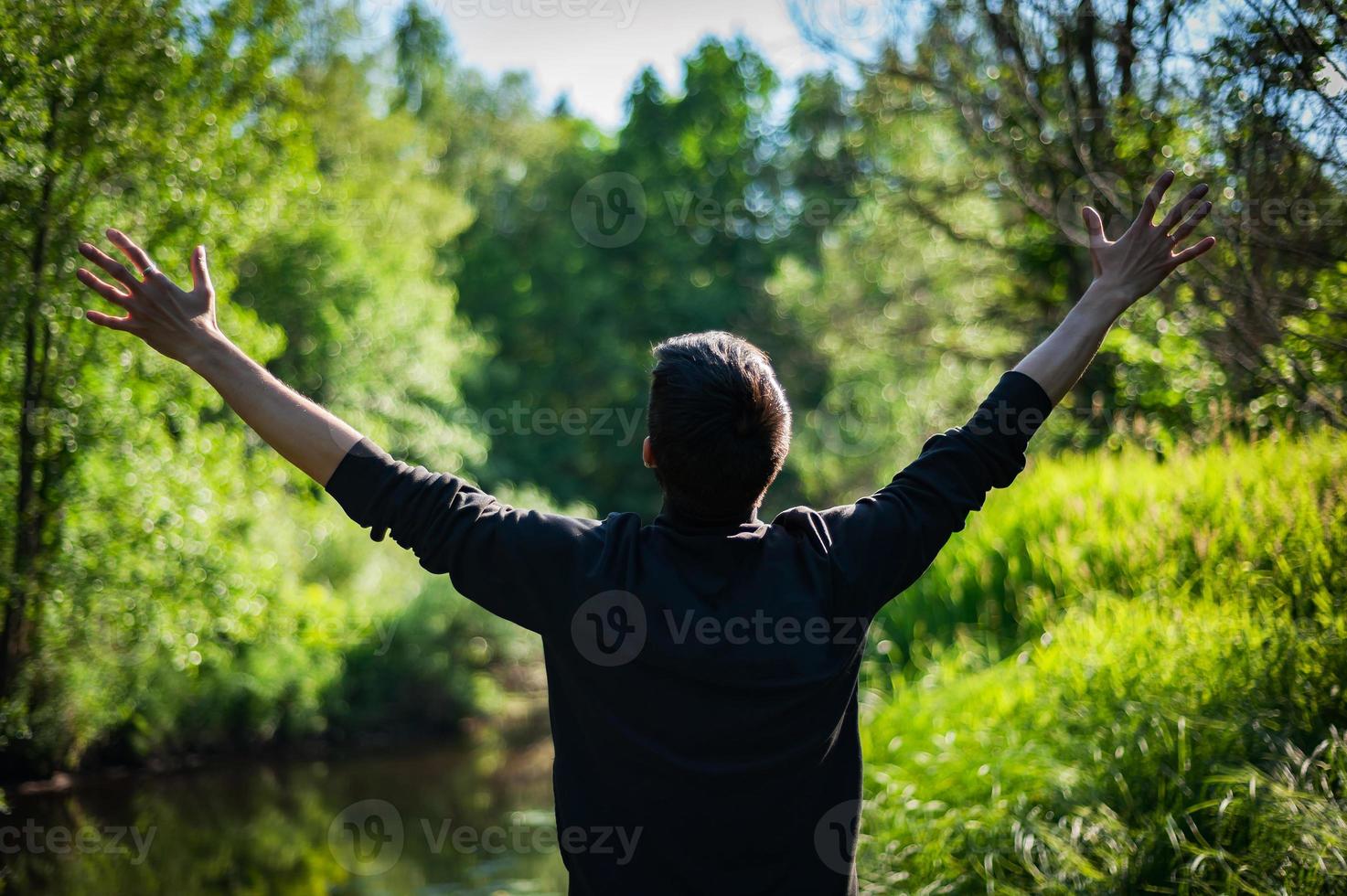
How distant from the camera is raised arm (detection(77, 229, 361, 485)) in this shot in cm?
162

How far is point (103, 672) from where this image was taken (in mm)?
9836

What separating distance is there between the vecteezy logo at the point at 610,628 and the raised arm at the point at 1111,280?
791 mm

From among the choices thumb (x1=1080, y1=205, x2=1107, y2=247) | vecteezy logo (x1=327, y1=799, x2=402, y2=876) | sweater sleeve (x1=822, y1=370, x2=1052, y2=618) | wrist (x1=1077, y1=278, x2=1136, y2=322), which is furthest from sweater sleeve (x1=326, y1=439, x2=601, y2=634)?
vecteezy logo (x1=327, y1=799, x2=402, y2=876)

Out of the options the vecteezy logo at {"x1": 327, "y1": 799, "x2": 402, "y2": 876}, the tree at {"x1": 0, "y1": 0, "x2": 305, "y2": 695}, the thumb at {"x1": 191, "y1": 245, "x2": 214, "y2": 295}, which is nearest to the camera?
the thumb at {"x1": 191, "y1": 245, "x2": 214, "y2": 295}

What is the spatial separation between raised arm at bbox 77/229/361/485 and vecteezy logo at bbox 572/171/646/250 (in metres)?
27.1

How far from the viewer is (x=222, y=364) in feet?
5.44

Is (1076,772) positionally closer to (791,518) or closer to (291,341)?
(791,518)

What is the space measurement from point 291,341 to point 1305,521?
15.9m

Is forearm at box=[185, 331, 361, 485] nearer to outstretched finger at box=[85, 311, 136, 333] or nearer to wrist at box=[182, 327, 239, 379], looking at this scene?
wrist at box=[182, 327, 239, 379]

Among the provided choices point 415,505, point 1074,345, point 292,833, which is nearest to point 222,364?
point 415,505

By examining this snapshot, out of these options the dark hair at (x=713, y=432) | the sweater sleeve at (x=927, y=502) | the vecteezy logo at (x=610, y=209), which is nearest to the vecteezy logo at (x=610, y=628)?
the dark hair at (x=713, y=432)

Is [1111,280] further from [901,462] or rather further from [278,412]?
[901,462]

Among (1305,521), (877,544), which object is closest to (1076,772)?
(1305,521)

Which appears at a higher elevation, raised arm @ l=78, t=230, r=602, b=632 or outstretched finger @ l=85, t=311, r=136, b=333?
outstretched finger @ l=85, t=311, r=136, b=333
